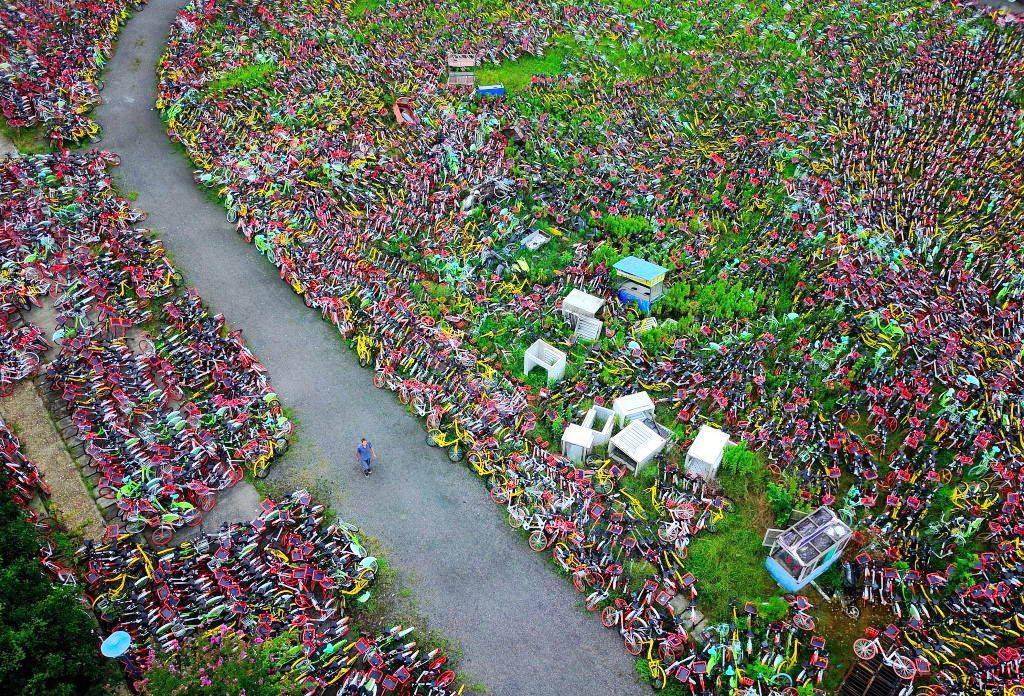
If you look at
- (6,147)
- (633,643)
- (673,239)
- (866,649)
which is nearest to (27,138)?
(6,147)

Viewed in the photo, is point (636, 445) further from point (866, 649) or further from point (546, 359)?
point (866, 649)

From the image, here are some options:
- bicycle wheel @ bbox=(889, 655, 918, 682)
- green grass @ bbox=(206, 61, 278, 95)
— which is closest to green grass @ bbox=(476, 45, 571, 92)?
green grass @ bbox=(206, 61, 278, 95)

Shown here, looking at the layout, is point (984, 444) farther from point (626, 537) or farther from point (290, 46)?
point (290, 46)

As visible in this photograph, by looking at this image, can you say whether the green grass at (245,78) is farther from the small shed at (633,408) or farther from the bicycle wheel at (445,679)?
the bicycle wheel at (445,679)

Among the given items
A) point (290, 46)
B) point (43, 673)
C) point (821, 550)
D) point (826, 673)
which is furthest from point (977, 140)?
point (43, 673)

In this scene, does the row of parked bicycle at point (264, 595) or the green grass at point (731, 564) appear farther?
the green grass at point (731, 564)

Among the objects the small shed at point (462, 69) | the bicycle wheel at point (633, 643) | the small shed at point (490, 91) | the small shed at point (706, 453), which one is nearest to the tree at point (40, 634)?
the bicycle wheel at point (633, 643)
